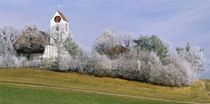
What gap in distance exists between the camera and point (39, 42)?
45094 mm

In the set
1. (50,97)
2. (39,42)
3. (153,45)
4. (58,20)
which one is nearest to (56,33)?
(39,42)

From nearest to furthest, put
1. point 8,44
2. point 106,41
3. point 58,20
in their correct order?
point 8,44
point 106,41
point 58,20

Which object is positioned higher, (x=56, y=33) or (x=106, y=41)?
(x=56, y=33)

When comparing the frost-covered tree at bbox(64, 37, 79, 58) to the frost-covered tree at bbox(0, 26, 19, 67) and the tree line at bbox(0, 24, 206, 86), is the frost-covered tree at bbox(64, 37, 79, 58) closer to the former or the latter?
the tree line at bbox(0, 24, 206, 86)

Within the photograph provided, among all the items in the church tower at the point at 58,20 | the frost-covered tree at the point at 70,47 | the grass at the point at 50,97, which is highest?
the church tower at the point at 58,20

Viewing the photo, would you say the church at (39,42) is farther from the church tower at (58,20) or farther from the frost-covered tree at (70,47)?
the church tower at (58,20)

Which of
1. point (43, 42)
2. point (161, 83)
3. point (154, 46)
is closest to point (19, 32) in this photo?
point (43, 42)

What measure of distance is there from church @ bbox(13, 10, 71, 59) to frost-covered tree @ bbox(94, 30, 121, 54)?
A: 24.3 feet

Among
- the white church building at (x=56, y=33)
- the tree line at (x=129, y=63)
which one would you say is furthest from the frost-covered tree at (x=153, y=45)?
the white church building at (x=56, y=33)

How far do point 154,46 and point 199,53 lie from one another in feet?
50.9

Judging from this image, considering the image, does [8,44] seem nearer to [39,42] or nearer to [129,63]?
[39,42]

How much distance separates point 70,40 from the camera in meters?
45.0

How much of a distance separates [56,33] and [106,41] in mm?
11602

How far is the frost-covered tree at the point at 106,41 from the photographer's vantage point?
46469mm
